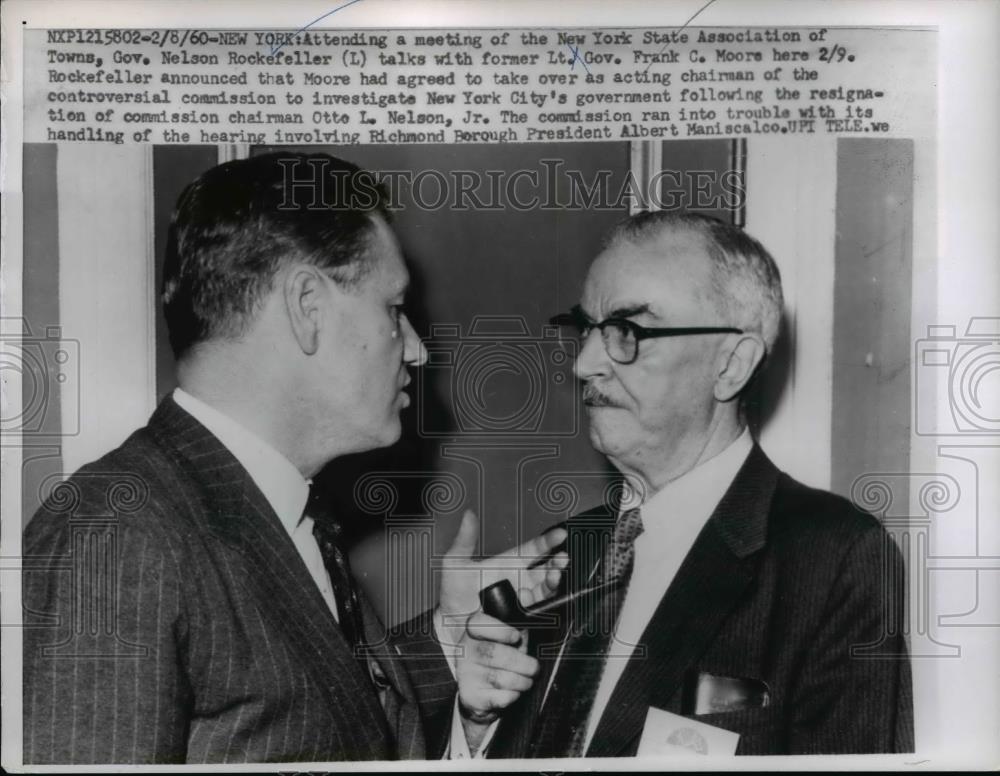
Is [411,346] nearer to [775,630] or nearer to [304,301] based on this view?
[304,301]

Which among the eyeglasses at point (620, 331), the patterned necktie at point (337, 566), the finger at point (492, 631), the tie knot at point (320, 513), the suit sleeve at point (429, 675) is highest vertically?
the eyeglasses at point (620, 331)

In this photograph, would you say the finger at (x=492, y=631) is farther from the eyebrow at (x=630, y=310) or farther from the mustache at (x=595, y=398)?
the eyebrow at (x=630, y=310)

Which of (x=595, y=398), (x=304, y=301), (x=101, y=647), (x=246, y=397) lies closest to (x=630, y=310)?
(x=595, y=398)

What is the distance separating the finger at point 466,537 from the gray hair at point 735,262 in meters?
0.57

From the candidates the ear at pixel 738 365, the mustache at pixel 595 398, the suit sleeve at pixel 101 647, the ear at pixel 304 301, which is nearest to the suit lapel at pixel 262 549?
the suit sleeve at pixel 101 647

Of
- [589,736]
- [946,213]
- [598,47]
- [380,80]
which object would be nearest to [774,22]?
[598,47]

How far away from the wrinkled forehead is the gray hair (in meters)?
0.01

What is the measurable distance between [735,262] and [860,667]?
0.77 meters

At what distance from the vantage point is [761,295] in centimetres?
180

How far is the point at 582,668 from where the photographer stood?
1.78 meters

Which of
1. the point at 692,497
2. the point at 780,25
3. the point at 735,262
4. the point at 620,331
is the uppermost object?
the point at 780,25

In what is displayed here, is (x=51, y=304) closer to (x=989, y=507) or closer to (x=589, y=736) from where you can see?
(x=589, y=736)

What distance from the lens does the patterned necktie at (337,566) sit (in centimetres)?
176

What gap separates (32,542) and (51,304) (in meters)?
0.44
